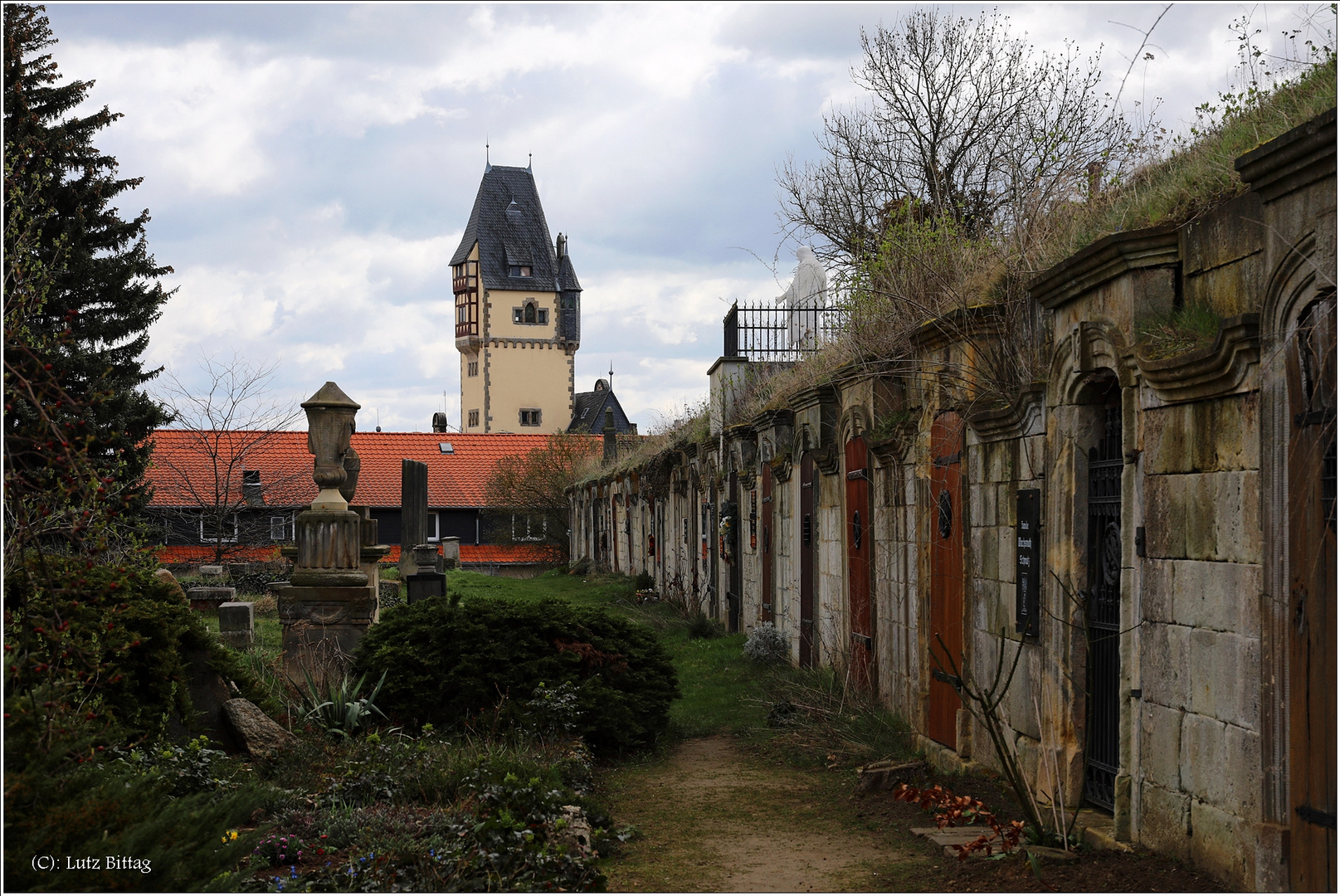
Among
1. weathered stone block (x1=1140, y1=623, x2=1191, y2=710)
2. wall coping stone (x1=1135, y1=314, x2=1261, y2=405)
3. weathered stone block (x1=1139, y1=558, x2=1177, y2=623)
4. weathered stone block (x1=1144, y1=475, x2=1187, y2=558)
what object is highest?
wall coping stone (x1=1135, y1=314, x2=1261, y2=405)

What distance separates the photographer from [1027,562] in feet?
22.3

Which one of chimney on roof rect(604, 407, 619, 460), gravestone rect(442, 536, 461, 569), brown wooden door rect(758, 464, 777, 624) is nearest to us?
brown wooden door rect(758, 464, 777, 624)

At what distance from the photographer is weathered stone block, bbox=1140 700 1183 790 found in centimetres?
520

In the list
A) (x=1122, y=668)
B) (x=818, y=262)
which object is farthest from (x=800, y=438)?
(x=1122, y=668)

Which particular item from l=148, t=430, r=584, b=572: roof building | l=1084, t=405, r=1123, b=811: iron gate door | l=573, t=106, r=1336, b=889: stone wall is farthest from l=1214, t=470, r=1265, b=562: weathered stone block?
l=148, t=430, r=584, b=572: roof building

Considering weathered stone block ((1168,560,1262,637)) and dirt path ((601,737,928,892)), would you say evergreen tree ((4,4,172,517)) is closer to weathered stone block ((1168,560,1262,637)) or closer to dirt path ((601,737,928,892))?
dirt path ((601,737,928,892))

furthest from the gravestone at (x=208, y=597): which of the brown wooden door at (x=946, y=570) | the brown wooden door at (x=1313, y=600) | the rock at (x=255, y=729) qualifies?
the brown wooden door at (x=1313, y=600)

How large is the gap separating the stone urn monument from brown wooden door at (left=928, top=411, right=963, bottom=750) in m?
5.24

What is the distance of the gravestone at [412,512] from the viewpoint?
19.9 meters

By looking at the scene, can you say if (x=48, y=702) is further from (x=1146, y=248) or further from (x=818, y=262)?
(x=818, y=262)

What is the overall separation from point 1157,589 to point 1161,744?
715 mm

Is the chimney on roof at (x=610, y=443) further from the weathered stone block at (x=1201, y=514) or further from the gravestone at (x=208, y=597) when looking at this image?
the weathered stone block at (x=1201, y=514)

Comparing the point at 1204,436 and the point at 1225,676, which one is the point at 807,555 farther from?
the point at 1225,676

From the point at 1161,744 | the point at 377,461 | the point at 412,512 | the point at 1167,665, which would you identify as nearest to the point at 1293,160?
the point at 1167,665
